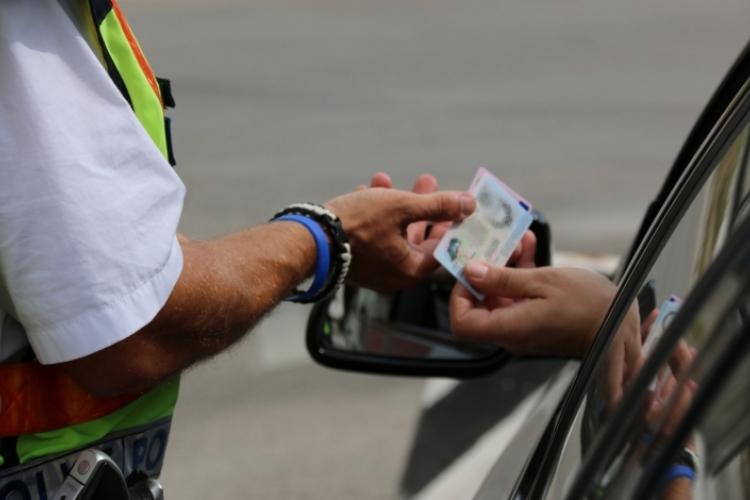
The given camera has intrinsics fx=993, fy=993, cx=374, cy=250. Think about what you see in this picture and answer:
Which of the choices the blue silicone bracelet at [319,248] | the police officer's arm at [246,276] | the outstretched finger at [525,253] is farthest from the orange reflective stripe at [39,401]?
the outstretched finger at [525,253]

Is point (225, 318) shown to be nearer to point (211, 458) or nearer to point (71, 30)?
point (71, 30)

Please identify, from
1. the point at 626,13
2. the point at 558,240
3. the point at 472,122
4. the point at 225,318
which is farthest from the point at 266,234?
the point at 626,13

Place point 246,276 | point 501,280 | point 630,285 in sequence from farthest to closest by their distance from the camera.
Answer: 1. point 501,280
2. point 246,276
3. point 630,285

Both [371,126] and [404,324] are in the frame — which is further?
[371,126]

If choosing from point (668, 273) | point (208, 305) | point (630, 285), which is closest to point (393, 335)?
point (208, 305)

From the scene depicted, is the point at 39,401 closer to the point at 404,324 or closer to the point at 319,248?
the point at 319,248

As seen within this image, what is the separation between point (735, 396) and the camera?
88cm

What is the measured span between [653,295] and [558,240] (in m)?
4.83

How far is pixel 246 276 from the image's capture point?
1663mm

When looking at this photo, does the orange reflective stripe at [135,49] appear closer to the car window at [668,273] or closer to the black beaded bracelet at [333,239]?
the black beaded bracelet at [333,239]

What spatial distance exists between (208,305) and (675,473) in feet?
2.76

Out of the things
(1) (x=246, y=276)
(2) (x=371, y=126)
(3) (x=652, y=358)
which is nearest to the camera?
(3) (x=652, y=358)

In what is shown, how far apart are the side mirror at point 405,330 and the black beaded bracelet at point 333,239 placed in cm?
32

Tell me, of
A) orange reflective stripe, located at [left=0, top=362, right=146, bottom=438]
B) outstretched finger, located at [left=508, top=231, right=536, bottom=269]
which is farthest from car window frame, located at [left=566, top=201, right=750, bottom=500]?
outstretched finger, located at [left=508, top=231, right=536, bottom=269]
